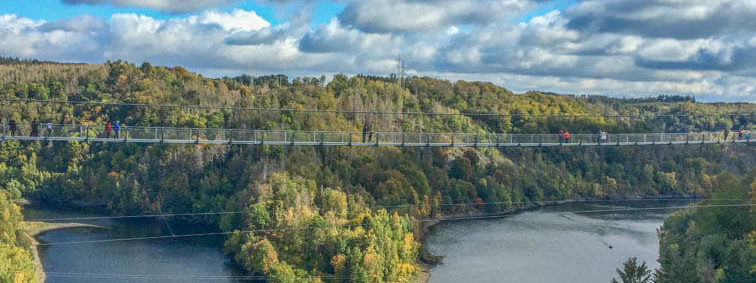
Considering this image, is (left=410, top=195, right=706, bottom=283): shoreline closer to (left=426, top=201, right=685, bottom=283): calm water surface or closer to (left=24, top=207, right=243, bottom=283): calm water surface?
(left=426, top=201, right=685, bottom=283): calm water surface

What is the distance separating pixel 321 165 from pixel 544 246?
66.6ft

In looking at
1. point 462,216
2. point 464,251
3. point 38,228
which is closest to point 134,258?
point 38,228

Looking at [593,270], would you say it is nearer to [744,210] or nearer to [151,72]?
[744,210]

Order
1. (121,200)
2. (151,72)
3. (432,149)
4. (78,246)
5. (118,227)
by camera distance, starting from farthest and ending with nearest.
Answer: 1. (151,72)
2. (432,149)
3. (121,200)
4. (118,227)
5. (78,246)

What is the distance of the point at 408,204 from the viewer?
196 feet

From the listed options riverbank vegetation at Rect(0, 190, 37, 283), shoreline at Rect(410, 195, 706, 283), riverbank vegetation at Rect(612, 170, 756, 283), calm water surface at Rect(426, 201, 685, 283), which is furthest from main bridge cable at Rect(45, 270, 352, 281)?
Answer: riverbank vegetation at Rect(612, 170, 756, 283)

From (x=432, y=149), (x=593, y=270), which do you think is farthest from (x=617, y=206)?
(x=593, y=270)

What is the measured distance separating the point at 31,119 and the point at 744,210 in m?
70.2

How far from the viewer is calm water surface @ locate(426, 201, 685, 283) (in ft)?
144

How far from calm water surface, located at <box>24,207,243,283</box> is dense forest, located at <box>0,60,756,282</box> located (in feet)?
7.31

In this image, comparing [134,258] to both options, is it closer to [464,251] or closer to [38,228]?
[38,228]

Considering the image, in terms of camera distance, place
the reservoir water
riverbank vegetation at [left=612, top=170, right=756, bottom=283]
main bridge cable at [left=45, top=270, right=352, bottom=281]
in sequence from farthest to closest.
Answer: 1. the reservoir water
2. main bridge cable at [left=45, top=270, right=352, bottom=281]
3. riverbank vegetation at [left=612, top=170, right=756, bottom=283]

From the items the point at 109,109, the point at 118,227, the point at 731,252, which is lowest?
the point at 118,227

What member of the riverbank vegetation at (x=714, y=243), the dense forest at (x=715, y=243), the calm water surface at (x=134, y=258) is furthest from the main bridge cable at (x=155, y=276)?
the dense forest at (x=715, y=243)
